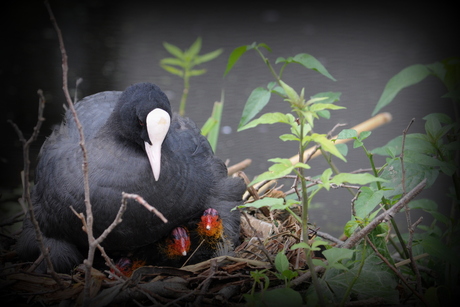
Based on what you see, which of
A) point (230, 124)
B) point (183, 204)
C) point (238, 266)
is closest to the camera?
point (238, 266)

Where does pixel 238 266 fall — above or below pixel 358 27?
below

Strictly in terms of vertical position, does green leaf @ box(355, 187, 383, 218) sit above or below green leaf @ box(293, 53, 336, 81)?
below

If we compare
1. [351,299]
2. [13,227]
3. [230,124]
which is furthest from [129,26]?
[351,299]

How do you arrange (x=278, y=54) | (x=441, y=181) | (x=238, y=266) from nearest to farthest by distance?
(x=238, y=266), (x=441, y=181), (x=278, y=54)

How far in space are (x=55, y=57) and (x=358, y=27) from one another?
40.2 inches

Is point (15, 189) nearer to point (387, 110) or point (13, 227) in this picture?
point (13, 227)

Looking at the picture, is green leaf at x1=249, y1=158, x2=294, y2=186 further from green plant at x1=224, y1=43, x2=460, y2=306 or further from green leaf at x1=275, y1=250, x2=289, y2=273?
green leaf at x1=275, y1=250, x2=289, y2=273

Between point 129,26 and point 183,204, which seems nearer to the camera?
point 183,204

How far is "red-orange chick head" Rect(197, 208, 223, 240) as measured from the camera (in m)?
1.25

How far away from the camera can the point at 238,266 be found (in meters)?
1.07

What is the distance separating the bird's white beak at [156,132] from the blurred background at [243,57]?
627 mm

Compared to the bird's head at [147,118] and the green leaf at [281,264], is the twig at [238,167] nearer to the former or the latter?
the bird's head at [147,118]

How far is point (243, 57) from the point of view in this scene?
1721 mm

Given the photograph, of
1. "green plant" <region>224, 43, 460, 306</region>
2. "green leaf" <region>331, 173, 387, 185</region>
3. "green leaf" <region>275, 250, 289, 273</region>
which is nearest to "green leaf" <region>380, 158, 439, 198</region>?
"green plant" <region>224, 43, 460, 306</region>
